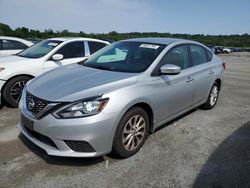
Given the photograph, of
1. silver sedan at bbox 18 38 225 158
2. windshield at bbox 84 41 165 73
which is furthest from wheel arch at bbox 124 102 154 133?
windshield at bbox 84 41 165 73

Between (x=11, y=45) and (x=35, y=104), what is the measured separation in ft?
22.7

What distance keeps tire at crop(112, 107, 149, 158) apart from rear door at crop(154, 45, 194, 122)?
37cm

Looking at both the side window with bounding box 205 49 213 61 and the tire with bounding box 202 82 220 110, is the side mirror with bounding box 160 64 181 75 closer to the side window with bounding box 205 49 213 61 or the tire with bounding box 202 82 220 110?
the side window with bounding box 205 49 213 61

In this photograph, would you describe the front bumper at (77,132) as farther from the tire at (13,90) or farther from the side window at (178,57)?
the tire at (13,90)

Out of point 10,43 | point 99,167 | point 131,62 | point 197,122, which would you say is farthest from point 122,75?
point 10,43

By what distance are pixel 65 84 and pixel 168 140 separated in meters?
1.86

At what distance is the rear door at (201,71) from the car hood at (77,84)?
5.67 ft

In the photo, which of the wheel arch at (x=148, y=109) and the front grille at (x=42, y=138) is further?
the wheel arch at (x=148, y=109)

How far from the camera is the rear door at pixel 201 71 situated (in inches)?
196

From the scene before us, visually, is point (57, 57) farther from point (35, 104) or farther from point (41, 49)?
point (35, 104)

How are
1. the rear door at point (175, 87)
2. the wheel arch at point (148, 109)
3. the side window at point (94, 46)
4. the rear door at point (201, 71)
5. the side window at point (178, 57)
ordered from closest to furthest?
the wheel arch at point (148, 109) < the rear door at point (175, 87) < the side window at point (178, 57) < the rear door at point (201, 71) < the side window at point (94, 46)

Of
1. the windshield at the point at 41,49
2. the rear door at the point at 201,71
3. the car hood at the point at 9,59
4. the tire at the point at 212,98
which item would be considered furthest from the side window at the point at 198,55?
the car hood at the point at 9,59

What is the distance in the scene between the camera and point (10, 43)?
9.31 metres

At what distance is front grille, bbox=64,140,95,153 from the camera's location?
313cm
